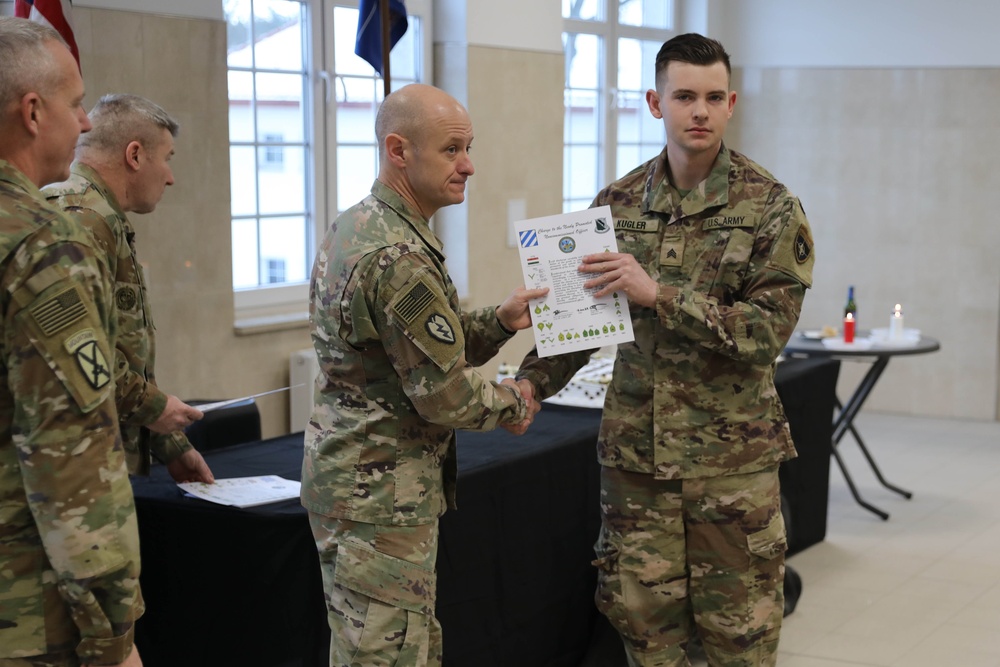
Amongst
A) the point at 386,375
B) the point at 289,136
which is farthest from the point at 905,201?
the point at 386,375

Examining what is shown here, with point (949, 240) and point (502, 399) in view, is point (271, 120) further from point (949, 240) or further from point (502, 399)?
point (949, 240)

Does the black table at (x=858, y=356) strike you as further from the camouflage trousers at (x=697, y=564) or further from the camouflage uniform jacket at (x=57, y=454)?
the camouflage uniform jacket at (x=57, y=454)

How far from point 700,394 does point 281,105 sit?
3.17 metres

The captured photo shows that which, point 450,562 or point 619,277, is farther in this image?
point 450,562

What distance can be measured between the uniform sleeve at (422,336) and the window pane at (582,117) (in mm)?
5094

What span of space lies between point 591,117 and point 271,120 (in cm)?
278

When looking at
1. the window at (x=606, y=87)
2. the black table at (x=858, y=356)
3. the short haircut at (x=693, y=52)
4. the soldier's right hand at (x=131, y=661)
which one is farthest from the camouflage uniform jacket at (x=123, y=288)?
the window at (x=606, y=87)

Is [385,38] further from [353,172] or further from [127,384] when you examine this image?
[127,384]

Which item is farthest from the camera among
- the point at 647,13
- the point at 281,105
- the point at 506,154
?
the point at 647,13

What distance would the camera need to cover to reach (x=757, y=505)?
2.60 m

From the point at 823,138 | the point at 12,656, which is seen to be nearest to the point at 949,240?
the point at 823,138

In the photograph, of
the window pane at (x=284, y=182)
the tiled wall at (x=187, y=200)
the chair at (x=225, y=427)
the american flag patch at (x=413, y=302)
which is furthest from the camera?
the window pane at (x=284, y=182)

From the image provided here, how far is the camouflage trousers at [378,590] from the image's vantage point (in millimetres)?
2186

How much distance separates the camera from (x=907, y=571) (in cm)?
461
